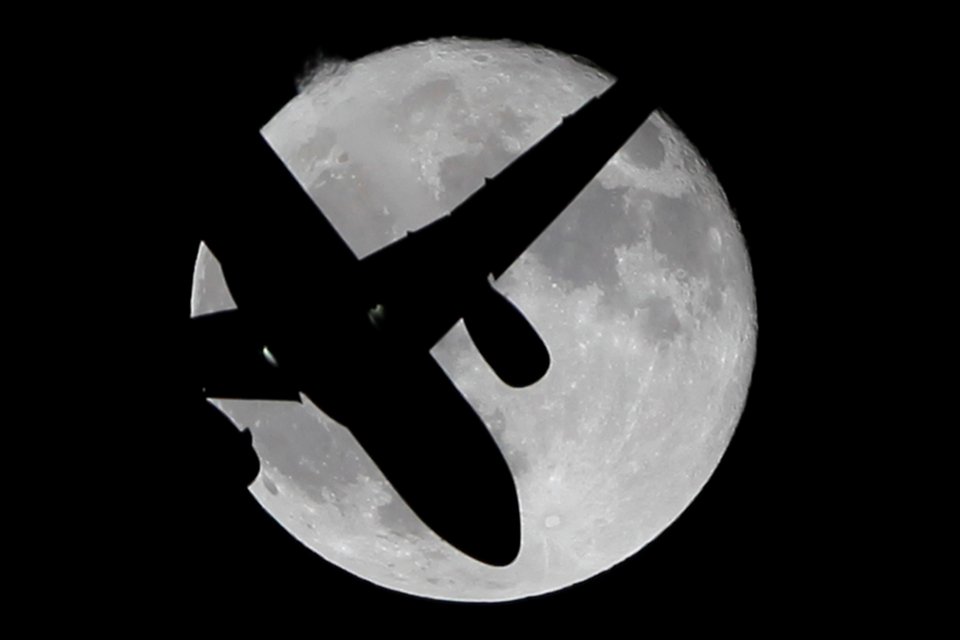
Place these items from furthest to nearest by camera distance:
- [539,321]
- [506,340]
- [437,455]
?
[437,455]
[539,321]
[506,340]

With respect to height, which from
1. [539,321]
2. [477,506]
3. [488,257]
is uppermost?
[488,257]

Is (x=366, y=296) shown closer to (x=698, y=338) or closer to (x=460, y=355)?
(x=460, y=355)

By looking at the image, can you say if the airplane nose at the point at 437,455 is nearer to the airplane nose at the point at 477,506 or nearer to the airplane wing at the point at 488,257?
the airplane nose at the point at 477,506

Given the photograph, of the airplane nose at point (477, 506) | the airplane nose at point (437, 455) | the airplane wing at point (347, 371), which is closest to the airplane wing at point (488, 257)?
the airplane wing at point (347, 371)

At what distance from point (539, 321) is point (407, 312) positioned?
657 mm

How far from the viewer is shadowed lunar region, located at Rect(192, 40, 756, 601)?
5.93m

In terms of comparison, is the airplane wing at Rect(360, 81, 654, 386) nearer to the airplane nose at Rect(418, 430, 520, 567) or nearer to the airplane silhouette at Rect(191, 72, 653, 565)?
the airplane silhouette at Rect(191, 72, 653, 565)

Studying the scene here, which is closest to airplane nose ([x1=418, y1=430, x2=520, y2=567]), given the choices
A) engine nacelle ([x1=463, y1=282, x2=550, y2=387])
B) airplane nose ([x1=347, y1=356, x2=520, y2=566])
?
airplane nose ([x1=347, y1=356, x2=520, y2=566])

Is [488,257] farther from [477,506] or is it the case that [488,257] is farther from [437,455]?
[477,506]

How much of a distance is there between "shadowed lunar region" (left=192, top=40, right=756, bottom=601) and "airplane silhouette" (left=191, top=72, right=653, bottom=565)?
8cm

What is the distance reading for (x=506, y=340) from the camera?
224 inches

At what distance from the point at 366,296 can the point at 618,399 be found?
1.33 m

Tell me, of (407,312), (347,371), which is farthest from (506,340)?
(347,371)

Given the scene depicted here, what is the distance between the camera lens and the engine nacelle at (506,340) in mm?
5699
